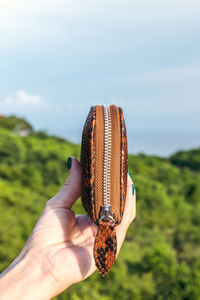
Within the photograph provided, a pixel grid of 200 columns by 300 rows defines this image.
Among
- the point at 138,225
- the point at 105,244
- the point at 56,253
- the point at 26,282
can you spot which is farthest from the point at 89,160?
the point at 138,225

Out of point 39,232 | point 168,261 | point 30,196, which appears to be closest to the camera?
point 39,232

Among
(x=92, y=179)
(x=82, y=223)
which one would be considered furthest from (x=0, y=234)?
(x=92, y=179)

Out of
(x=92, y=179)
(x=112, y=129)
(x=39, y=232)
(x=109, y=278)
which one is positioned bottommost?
(x=109, y=278)

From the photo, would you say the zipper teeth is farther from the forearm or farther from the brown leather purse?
the forearm

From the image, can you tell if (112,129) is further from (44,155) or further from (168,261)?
(44,155)

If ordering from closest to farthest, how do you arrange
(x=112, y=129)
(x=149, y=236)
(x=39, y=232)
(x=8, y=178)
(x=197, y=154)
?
(x=112, y=129) < (x=39, y=232) < (x=149, y=236) < (x=8, y=178) < (x=197, y=154)

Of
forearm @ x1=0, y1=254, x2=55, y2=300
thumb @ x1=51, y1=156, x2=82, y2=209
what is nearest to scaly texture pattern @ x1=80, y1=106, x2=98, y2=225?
thumb @ x1=51, y1=156, x2=82, y2=209
